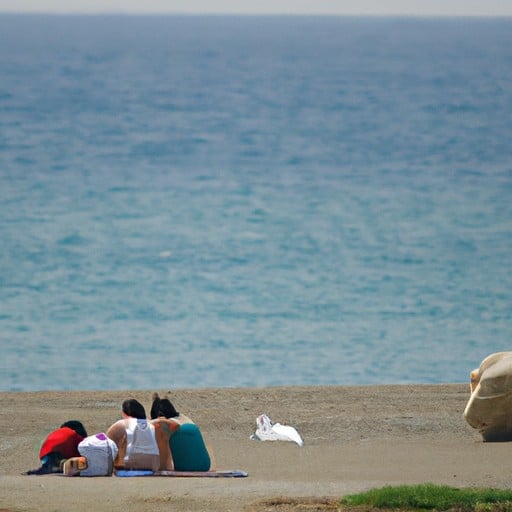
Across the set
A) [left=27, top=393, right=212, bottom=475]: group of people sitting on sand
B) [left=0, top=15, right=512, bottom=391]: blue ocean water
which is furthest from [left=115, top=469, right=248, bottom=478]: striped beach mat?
[left=0, top=15, right=512, bottom=391]: blue ocean water

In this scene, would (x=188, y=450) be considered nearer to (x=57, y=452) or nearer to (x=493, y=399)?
(x=57, y=452)

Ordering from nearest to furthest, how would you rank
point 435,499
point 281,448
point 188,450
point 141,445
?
1. point 435,499
2. point 141,445
3. point 188,450
4. point 281,448

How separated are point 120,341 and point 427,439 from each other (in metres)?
12.8

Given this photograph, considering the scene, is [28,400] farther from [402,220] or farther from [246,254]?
[402,220]

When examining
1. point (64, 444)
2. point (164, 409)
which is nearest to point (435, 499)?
point (164, 409)

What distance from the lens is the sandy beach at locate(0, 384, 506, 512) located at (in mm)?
9711

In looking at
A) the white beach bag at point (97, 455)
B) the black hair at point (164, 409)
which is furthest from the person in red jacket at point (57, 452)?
the black hair at point (164, 409)

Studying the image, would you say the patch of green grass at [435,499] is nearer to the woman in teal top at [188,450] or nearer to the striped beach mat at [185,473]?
the striped beach mat at [185,473]

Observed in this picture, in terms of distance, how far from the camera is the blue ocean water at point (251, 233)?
23250 millimetres

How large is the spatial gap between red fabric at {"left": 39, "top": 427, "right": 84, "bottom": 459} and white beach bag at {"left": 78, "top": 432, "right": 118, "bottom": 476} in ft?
0.75

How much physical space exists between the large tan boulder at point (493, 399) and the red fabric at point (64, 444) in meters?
3.31

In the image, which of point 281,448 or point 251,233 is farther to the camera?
point 251,233

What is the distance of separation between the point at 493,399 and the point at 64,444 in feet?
11.6

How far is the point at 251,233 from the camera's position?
124 feet
